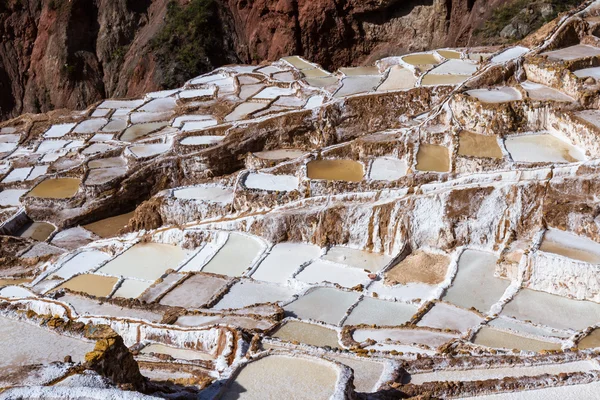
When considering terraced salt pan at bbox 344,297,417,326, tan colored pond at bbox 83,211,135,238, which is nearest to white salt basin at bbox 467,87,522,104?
terraced salt pan at bbox 344,297,417,326

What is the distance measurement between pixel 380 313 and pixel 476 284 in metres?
2.17

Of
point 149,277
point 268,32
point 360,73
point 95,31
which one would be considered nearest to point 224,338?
point 149,277

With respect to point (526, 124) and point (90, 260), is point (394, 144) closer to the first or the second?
point (526, 124)

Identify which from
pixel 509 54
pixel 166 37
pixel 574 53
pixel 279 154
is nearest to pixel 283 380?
pixel 279 154

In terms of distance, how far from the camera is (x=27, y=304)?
43.2 feet

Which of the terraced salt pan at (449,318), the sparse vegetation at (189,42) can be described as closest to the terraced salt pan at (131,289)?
the terraced salt pan at (449,318)

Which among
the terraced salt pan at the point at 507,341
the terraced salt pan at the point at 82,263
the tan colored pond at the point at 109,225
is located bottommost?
the tan colored pond at the point at 109,225

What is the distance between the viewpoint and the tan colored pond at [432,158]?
56.3ft

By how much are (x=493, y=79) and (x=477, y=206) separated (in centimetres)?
636

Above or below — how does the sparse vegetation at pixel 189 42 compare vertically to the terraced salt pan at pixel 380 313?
above

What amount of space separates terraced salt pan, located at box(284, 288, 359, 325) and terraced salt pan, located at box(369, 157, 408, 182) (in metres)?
4.42

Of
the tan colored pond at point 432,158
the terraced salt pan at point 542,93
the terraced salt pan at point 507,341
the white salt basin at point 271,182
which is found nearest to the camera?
the terraced salt pan at point 507,341

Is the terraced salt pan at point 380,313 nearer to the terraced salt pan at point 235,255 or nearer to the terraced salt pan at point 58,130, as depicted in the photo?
the terraced salt pan at point 235,255

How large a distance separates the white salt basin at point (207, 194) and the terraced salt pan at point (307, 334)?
22.5 ft
